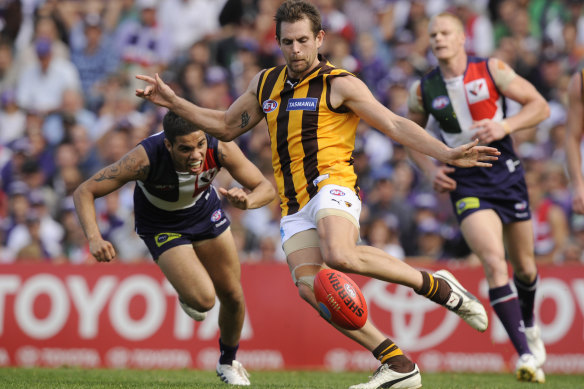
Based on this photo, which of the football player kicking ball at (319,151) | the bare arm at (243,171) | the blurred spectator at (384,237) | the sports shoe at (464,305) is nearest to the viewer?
the football player kicking ball at (319,151)

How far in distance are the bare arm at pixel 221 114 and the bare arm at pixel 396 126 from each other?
2.40 ft

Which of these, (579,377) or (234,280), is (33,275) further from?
(579,377)

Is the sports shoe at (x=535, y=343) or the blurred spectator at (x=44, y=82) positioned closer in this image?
the sports shoe at (x=535, y=343)

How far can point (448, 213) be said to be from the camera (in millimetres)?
13078

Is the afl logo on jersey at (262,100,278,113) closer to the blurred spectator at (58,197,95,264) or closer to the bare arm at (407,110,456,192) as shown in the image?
the bare arm at (407,110,456,192)

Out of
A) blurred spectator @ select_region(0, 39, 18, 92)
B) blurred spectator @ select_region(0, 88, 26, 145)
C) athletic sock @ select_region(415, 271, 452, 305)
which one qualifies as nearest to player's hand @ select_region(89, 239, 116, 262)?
athletic sock @ select_region(415, 271, 452, 305)

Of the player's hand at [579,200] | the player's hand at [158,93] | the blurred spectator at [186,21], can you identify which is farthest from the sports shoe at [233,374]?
the blurred spectator at [186,21]

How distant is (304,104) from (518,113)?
2676 mm

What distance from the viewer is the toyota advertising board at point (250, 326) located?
10.8 m

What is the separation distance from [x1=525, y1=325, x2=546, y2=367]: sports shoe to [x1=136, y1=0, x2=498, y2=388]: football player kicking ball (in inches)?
74.5

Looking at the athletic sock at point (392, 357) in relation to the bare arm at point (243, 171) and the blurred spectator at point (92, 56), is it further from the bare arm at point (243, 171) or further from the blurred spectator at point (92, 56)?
the blurred spectator at point (92, 56)

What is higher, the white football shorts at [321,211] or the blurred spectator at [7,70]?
the blurred spectator at [7,70]

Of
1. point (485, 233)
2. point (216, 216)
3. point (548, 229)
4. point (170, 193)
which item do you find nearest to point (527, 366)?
point (485, 233)

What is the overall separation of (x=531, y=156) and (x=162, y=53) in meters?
7.02
